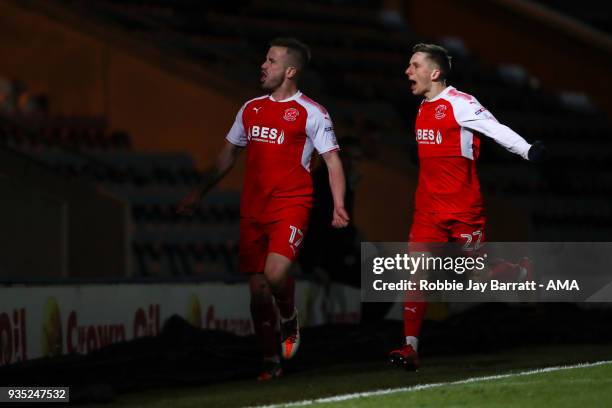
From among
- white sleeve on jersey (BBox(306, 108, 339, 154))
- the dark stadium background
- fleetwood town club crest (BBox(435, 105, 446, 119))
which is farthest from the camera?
the dark stadium background

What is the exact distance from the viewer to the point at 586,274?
47.5 ft

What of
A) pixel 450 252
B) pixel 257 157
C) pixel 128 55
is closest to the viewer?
pixel 257 157

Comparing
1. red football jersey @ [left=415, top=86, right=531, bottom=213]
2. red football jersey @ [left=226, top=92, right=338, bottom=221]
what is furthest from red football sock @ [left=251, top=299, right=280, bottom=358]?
red football jersey @ [left=415, top=86, right=531, bottom=213]

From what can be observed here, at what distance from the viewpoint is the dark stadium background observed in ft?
32.7

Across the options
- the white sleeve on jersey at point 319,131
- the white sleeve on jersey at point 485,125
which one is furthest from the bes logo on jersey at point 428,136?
the white sleeve on jersey at point 319,131

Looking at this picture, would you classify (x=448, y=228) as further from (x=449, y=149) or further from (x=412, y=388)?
(x=412, y=388)

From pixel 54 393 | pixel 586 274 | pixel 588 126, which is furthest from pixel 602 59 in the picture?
pixel 54 393

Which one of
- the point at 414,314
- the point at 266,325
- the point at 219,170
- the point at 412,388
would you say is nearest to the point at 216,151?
the point at 219,170

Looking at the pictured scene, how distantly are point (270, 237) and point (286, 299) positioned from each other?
384mm

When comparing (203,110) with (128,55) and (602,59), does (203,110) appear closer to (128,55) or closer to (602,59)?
(128,55)

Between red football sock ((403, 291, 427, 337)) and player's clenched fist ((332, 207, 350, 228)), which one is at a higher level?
player's clenched fist ((332, 207, 350, 228))

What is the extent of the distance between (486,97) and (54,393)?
14.4m

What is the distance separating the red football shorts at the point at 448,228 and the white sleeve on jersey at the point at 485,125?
476 millimetres

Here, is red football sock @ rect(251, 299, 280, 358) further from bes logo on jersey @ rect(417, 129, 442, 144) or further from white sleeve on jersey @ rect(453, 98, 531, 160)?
white sleeve on jersey @ rect(453, 98, 531, 160)
